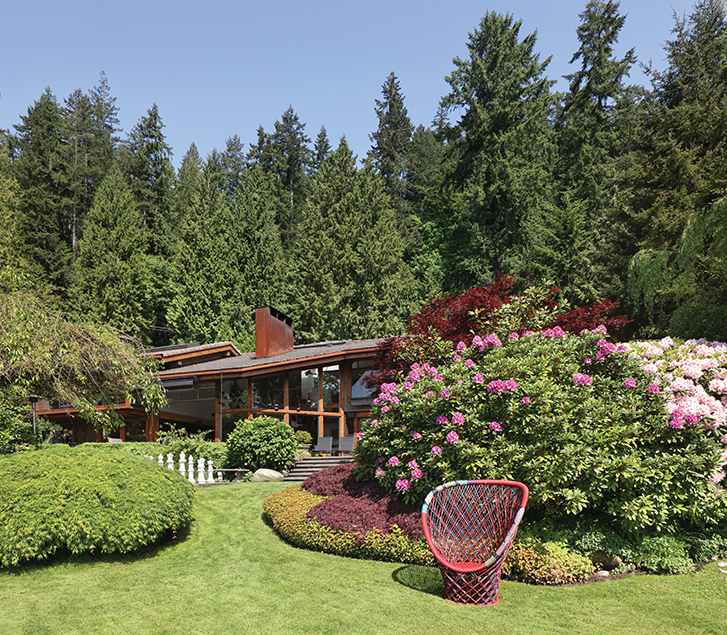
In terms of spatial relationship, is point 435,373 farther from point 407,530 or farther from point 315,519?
point 315,519

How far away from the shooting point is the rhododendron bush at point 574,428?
606cm

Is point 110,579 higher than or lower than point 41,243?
lower

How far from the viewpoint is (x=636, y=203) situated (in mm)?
19141

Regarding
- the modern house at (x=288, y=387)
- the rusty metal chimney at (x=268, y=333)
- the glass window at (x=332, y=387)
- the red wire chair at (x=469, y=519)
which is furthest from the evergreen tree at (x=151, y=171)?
the red wire chair at (x=469, y=519)

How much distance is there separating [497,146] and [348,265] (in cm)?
1057

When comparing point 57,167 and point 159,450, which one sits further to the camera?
point 57,167

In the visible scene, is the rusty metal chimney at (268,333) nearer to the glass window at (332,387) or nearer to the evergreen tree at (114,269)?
the glass window at (332,387)

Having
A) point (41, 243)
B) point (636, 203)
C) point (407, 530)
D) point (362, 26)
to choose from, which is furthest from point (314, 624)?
point (41, 243)

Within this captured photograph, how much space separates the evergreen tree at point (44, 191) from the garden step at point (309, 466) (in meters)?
24.5

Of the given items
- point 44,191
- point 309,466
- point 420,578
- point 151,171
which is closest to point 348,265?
point 309,466

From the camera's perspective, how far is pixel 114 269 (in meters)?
30.1

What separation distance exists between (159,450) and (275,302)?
17.2m

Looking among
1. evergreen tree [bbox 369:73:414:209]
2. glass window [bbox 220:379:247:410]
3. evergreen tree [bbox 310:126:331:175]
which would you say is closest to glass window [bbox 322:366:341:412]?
glass window [bbox 220:379:247:410]

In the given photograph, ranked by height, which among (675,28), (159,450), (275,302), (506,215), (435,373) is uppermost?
(675,28)
